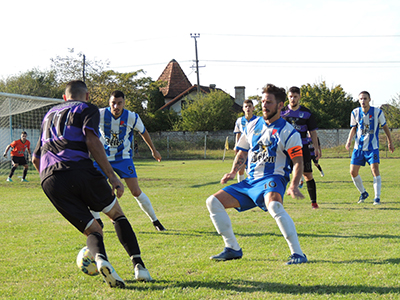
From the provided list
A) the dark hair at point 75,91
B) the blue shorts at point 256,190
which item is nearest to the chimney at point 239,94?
the blue shorts at point 256,190

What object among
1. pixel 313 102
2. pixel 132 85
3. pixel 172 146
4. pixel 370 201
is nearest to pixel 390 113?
pixel 313 102

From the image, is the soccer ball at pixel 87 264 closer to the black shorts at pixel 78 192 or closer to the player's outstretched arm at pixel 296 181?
the black shorts at pixel 78 192

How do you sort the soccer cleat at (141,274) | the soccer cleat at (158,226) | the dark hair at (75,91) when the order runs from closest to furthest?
the soccer cleat at (141,274), the dark hair at (75,91), the soccer cleat at (158,226)

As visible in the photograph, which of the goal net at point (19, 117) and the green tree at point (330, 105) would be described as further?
the green tree at point (330, 105)

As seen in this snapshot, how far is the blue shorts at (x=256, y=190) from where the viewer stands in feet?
15.1

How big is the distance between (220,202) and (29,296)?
213cm

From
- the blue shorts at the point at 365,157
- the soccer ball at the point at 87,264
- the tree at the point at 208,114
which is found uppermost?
the tree at the point at 208,114

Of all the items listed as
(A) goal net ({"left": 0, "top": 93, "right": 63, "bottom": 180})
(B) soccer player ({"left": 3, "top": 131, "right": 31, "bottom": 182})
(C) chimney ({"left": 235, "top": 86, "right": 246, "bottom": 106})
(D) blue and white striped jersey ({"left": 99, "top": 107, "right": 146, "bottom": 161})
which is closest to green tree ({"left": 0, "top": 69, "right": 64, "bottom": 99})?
(A) goal net ({"left": 0, "top": 93, "right": 63, "bottom": 180})

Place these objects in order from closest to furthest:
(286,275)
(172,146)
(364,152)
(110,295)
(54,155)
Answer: (110,295) → (54,155) → (286,275) → (364,152) → (172,146)

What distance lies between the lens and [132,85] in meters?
44.9

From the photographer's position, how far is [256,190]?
464 centimetres

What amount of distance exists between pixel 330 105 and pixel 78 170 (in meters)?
45.8

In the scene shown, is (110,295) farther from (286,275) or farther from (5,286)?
(286,275)

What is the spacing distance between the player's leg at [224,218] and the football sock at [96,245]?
1367 mm
